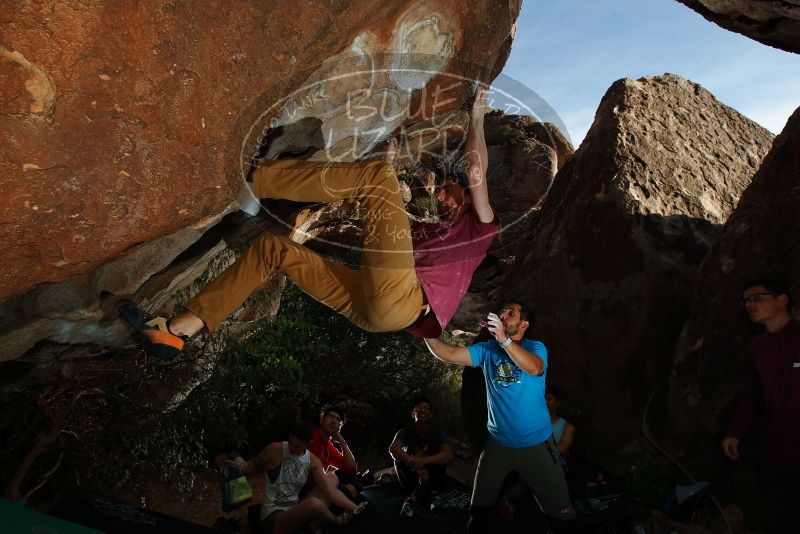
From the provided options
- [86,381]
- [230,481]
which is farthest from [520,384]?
[86,381]

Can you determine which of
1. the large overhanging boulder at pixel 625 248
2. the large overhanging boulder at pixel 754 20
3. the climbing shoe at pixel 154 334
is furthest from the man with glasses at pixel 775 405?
the climbing shoe at pixel 154 334

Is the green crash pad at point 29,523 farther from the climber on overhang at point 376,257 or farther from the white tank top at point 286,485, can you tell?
the white tank top at point 286,485

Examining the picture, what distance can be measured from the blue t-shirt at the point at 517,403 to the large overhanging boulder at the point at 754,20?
4.18 metres

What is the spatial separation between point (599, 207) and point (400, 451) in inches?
134

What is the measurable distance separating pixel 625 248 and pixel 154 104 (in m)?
4.95

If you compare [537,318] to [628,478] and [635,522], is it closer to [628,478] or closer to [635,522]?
[628,478]

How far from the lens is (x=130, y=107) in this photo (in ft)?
10.8

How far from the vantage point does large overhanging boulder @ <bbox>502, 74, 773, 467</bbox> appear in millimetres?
6180

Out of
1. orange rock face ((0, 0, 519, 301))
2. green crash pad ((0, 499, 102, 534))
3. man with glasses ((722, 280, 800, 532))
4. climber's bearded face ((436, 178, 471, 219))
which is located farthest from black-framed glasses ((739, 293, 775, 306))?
green crash pad ((0, 499, 102, 534))

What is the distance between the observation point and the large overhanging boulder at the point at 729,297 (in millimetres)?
5152

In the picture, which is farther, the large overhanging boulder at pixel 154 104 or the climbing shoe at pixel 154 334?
the climbing shoe at pixel 154 334

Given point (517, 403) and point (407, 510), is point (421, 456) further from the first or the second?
point (517, 403)

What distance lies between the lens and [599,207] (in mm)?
6766

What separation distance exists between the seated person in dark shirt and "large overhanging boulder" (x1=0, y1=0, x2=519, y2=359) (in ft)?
9.27
